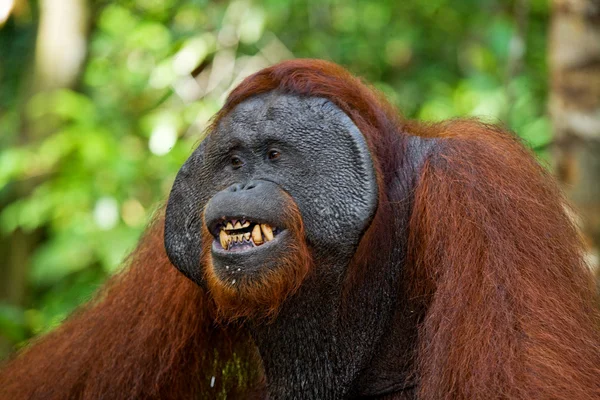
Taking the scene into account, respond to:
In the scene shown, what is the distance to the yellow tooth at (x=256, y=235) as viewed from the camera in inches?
105

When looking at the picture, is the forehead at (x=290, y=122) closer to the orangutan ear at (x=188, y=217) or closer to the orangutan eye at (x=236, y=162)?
the orangutan eye at (x=236, y=162)

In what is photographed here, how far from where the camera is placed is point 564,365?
2420 mm

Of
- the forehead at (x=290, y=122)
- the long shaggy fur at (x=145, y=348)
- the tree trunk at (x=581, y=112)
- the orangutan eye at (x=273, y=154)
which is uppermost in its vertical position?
the tree trunk at (x=581, y=112)

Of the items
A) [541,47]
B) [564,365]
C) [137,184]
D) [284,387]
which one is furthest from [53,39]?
[564,365]

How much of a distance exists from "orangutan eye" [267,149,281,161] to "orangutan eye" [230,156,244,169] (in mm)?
87

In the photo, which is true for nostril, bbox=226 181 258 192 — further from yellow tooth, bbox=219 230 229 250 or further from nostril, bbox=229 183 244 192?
yellow tooth, bbox=219 230 229 250

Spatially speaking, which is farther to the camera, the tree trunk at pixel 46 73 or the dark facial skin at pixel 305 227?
the tree trunk at pixel 46 73

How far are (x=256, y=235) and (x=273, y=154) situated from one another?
10.2 inches

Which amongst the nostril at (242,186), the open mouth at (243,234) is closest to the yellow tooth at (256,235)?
the open mouth at (243,234)

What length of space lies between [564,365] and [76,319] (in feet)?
6.15

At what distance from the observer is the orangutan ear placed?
114 inches

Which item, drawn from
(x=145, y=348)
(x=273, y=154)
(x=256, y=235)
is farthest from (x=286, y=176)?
(x=145, y=348)

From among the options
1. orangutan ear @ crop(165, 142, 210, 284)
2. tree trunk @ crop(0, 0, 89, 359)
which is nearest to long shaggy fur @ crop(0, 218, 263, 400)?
orangutan ear @ crop(165, 142, 210, 284)

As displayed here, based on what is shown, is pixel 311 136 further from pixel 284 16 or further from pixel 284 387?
pixel 284 16
